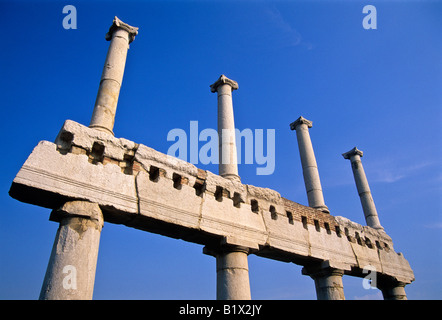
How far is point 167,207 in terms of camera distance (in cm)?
654

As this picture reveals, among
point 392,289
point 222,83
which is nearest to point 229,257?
point 222,83

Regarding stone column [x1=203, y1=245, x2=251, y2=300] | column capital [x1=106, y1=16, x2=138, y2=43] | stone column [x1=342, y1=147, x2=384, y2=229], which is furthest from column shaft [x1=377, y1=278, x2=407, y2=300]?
column capital [x1=106, y1=16, x2=138, y2=43]

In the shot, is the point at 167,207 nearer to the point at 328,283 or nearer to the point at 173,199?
the point at 173,199

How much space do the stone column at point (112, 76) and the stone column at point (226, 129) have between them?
9.57 feet

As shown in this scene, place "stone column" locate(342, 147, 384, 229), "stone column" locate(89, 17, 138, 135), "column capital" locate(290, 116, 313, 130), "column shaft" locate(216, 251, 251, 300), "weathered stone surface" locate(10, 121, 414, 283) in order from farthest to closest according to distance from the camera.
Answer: "stone column" locate(342, 147, 384, 229), "column capital" locate(290, 116, 313, 130), "stone column" locate(89, 17, 138, 135), "column shaft" locate(216, 251, 251, 300), "weathered stone surface" locate(10, 121, 414, 283)

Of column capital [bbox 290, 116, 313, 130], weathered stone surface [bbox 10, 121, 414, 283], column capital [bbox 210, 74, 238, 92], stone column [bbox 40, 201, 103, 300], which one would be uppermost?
column capital [bbox 290, 116, 313, 130]

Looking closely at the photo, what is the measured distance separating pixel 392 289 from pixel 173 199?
8.90 metres

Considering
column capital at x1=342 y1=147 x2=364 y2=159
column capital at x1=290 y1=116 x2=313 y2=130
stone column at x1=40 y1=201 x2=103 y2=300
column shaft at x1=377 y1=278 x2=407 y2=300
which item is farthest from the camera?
column capital at x1=342 y1=147 x2=364 y2=159

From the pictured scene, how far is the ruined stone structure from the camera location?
531cm

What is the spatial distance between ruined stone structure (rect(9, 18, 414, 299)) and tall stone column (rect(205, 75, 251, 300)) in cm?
2

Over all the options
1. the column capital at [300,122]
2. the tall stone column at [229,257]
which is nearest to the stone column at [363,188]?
the column capital at [300,122]

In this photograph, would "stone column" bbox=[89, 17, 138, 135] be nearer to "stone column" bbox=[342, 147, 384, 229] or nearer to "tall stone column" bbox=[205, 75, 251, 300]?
"tall stone column" bbox=[205, 75, 251, 300]
